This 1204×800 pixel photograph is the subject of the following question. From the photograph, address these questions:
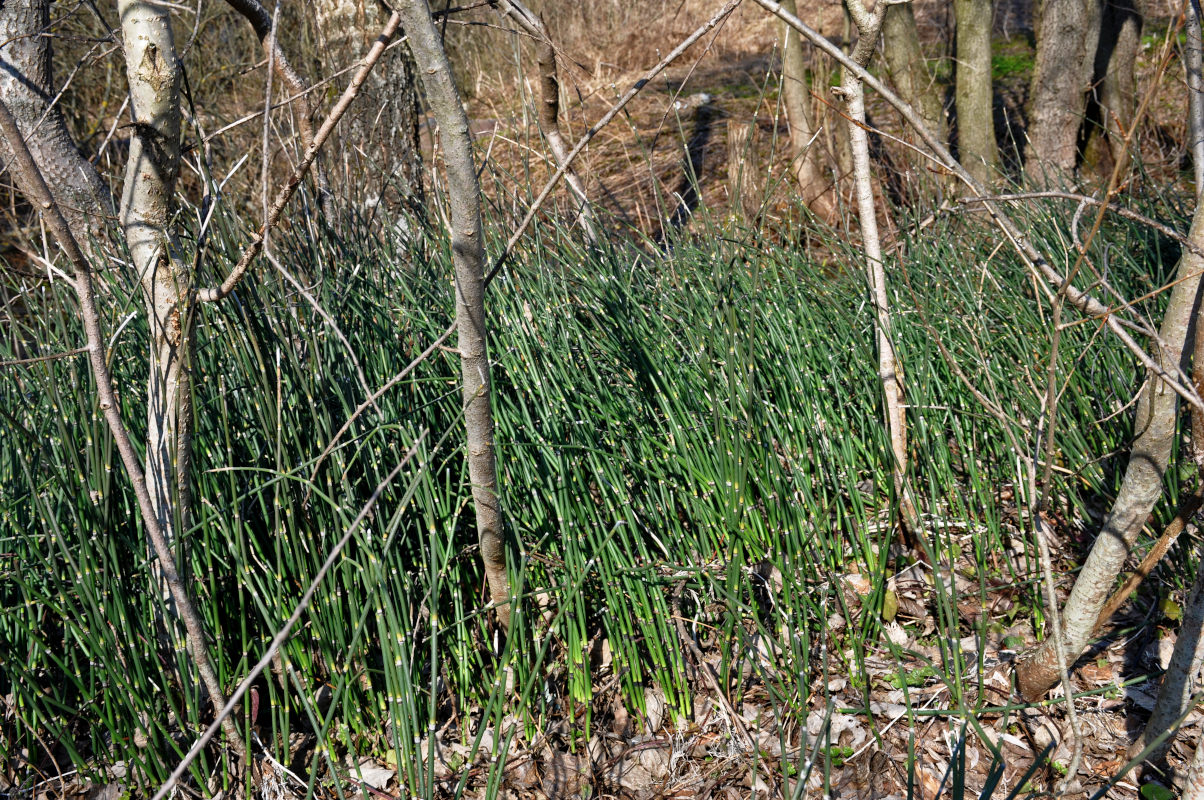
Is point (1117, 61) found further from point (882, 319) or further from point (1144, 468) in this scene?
point (1144, 468)

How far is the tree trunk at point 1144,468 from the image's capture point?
1.41 meters

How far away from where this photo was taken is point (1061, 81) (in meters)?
4.40

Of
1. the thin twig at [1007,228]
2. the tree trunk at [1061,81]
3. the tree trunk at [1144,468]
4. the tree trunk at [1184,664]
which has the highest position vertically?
the tree trunk at [1061,81]

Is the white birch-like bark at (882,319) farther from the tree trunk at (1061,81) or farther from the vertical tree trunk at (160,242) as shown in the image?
the tree trunk at (1061,81)

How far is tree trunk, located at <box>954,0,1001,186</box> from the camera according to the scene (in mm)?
4309

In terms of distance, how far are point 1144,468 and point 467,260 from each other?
1.22m

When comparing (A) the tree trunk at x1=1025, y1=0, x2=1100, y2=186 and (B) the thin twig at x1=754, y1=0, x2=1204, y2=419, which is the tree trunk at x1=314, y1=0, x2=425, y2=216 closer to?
(B) the thin twig at x1=754, y1=0, x2=1204, y2=419

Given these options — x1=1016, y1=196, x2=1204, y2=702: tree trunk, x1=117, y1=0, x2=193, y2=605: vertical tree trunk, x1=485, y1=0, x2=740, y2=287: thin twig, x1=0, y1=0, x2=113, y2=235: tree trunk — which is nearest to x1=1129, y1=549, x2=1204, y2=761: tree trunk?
x1=1016, y1=196, x2=1204, y2=702: tree trunk

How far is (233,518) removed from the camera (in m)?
1.86

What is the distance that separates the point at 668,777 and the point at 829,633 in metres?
0.51

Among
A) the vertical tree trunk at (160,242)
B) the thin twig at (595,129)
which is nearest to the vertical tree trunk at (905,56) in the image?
the thin twig at (595,129)

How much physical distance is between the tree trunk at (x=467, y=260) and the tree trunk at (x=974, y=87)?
3695 millimetres

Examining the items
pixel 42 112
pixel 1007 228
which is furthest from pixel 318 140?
pixel 42 112

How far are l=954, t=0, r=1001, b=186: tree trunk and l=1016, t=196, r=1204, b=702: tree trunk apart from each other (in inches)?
125
